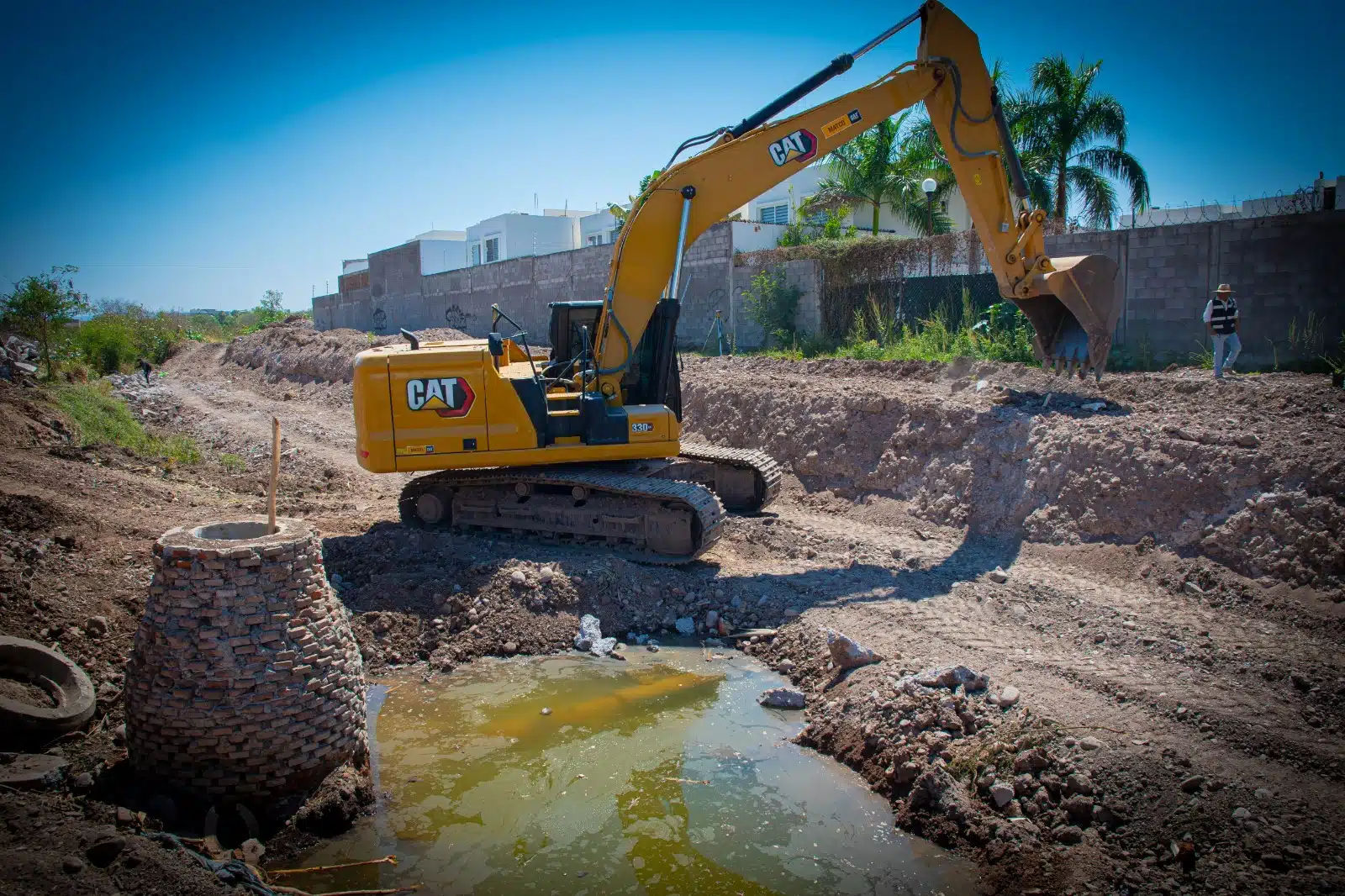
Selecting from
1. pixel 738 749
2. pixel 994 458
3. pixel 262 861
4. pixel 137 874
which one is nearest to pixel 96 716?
pixel 262 861

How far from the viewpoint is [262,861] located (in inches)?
170

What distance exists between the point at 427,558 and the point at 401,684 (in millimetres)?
1802

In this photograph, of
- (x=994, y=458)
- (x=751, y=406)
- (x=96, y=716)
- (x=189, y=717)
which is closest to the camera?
(x=189, y=717)

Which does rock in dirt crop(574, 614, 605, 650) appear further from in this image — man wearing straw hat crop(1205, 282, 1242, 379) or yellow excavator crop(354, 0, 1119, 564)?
man wearing straw hat crop(1205, 282, 1242, 379)

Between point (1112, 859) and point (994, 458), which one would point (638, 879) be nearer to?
point (1112, 859)

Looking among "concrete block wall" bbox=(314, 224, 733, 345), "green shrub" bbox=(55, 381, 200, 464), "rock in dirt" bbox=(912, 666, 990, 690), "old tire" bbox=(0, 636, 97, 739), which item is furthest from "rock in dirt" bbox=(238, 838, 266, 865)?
"concrete block wall" bbox=(314, 224, 733, 345)

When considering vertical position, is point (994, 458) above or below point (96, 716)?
above

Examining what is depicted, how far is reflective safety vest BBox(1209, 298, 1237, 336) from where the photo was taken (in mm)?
10977

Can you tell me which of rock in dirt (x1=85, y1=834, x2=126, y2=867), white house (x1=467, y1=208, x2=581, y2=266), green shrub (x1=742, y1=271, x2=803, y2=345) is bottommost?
rock in dirt (x1=85, y1=834, x2=126, y2=867)

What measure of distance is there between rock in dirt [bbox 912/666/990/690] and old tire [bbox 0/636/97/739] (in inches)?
190


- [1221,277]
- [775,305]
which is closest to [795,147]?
[1221,277]

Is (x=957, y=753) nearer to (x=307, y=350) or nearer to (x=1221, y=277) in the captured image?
(x=1221, y=277)

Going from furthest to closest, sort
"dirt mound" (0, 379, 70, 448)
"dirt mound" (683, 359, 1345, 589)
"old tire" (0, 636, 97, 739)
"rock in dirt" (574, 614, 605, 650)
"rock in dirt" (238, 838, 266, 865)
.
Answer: "dirt mound" (0, 379, 70, 448), "dirt mound" (683, 359, 1345, 589), "rock in dirt" (574, 614, 605, 650), "old tire" (0, 636, 97, 739), "rock in dirt" (238, 838, 266, 865)

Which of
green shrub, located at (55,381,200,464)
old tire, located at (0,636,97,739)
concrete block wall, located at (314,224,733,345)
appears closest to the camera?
A: old tire, located at (0,636,97,739)
